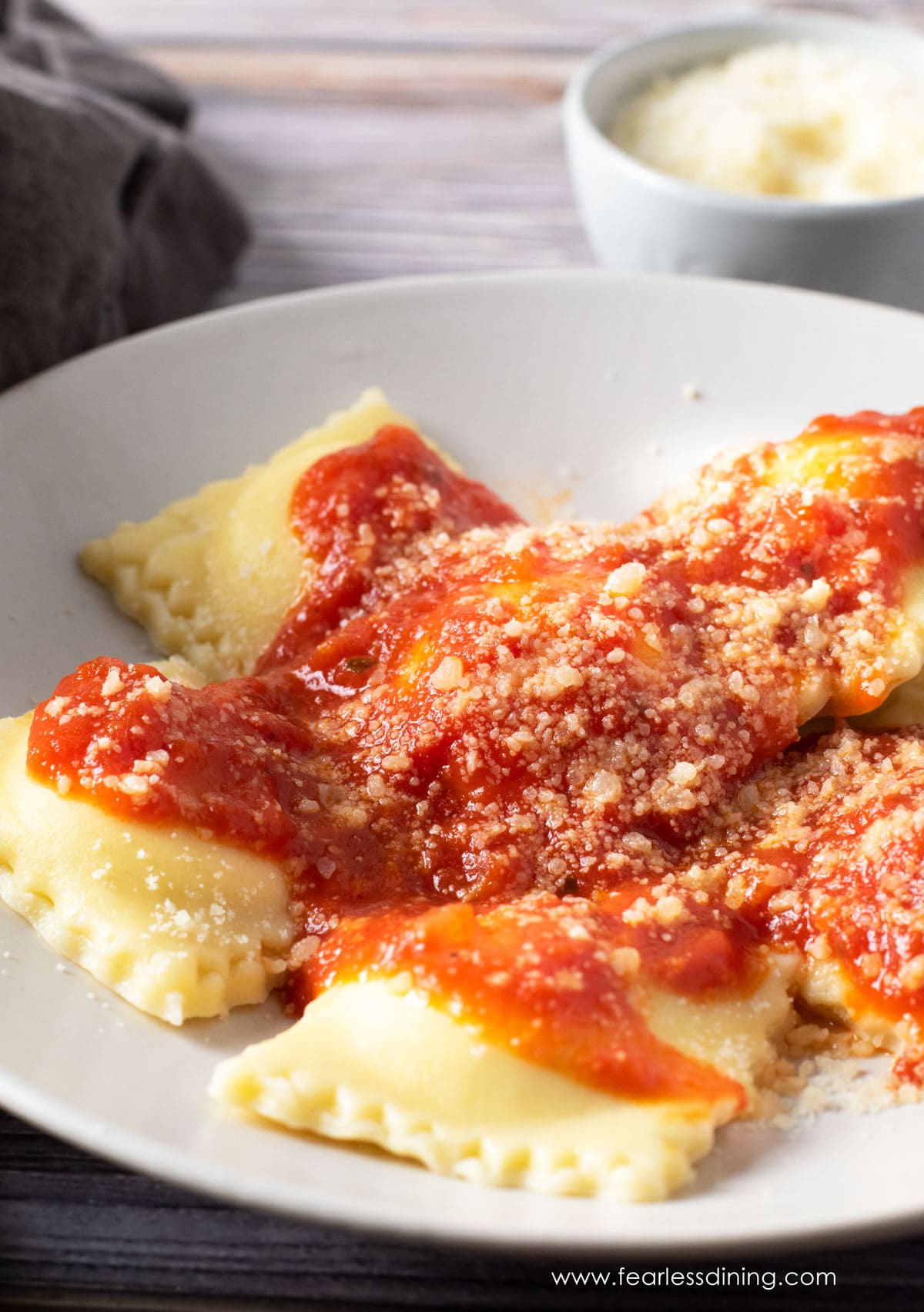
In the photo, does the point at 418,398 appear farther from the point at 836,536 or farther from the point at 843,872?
the point at 843,872

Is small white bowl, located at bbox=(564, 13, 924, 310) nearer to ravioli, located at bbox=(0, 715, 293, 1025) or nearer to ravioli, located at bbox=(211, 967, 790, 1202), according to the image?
ravioli, located at bbox=(0, 715, 293, 1025)

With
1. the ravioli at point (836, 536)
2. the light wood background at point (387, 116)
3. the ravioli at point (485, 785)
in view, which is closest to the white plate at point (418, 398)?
the ravioli at point (485, 785)

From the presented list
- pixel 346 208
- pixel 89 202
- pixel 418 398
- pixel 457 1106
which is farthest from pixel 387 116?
pixel 457 1106

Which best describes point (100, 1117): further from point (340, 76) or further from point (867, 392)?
point (340, 76)

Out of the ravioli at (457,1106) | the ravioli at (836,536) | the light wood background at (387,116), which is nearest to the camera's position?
the ravioli at (457,1106)

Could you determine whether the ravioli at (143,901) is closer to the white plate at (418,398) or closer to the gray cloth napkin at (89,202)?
the white plate at (418,398)

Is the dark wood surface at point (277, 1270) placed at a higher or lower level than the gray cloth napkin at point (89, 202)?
lower

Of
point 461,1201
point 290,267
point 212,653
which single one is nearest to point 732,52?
point 290,267
